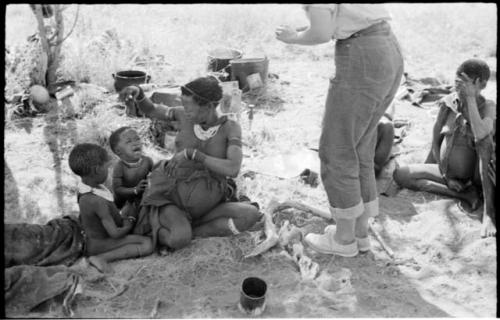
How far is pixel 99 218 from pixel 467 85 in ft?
8.74

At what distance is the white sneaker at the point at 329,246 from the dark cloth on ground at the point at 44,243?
1498 millimetres

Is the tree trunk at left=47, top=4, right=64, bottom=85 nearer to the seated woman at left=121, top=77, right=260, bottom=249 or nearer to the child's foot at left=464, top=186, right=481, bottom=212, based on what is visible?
the seated woman at left=121, top=77, right=260, bottom=249

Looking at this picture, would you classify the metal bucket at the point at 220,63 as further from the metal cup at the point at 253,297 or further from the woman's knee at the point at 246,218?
the metal cup at the point at 253,297

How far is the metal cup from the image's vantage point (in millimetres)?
2914

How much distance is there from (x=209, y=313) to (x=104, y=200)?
1.00 m

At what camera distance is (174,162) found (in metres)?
3.53

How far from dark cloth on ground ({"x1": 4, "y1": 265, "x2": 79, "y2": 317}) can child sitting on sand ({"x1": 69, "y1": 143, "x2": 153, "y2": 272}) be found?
1.12ft

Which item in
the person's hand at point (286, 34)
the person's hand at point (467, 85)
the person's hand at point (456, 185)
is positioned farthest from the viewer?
the person's hand at point (456, 185)

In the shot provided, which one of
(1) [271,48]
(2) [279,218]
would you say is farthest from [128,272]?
(1) [271,48]

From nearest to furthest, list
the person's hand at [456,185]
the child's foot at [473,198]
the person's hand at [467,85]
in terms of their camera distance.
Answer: the person's hand at [467,85], the child's foot at [473,198], the person's hand at [456,185]

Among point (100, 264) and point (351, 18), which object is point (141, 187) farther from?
point (351, 18)

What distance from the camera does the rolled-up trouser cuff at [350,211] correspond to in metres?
3.30

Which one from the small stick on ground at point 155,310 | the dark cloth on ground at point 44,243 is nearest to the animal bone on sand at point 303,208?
the small stick on ground at point 155,310

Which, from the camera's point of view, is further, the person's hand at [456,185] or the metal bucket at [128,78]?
the metal bucket at [128,78]
